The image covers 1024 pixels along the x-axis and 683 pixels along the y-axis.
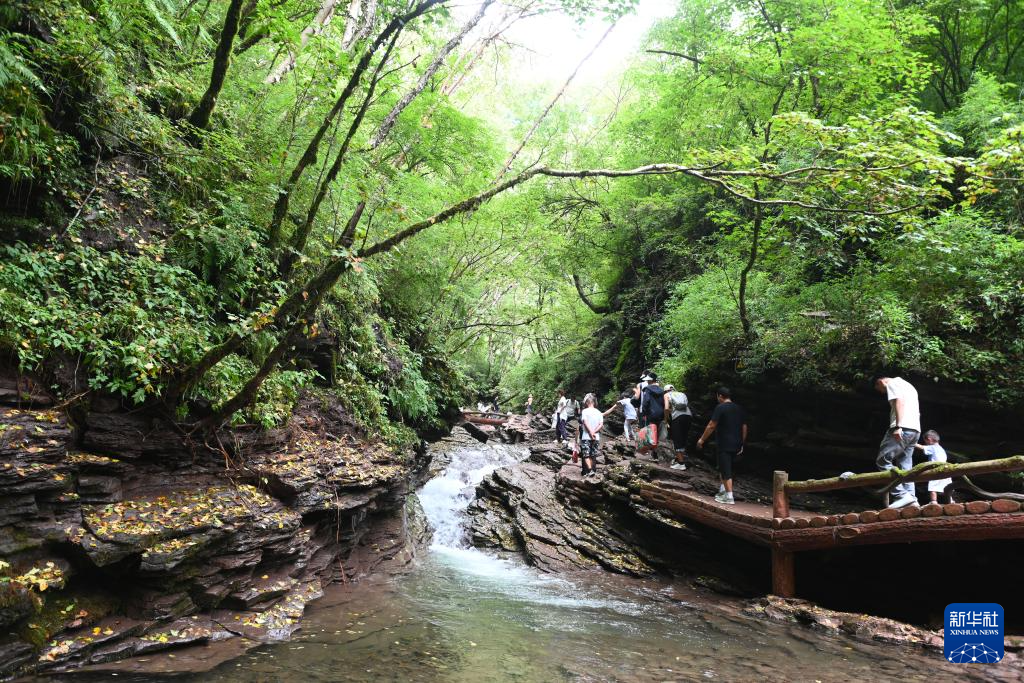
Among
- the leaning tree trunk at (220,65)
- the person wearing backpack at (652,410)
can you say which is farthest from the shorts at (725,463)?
the leaning tree trunk at (220,65)

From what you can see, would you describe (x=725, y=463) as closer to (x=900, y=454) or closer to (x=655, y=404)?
(x=900, y=454)

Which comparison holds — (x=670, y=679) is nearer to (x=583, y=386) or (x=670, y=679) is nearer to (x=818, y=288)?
(x=818, y=288)

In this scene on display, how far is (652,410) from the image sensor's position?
14.3 m

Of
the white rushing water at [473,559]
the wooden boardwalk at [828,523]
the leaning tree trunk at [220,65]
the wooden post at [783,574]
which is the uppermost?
the leaning tree trunk at [220,65]

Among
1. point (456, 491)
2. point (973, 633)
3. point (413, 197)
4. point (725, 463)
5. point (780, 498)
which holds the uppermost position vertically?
point (413, 197)

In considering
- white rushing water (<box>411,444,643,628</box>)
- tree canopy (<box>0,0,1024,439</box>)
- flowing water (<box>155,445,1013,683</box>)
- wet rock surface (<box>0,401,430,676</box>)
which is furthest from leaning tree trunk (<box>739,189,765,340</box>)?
wet rock surface (<box>0,401,430,676</box>)

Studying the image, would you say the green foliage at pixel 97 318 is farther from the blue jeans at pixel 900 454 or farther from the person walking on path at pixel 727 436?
the blue jeans at pixel 900 454

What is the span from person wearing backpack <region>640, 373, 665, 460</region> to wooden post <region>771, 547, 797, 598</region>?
17.8ft

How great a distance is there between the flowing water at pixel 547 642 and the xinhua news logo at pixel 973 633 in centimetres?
26

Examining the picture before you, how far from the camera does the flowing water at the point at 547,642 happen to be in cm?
535

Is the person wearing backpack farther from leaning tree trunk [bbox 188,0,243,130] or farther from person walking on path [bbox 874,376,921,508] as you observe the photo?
leaning tree trunk [bbox 188,0,243,130]

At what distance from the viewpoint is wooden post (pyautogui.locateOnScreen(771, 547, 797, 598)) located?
344 inches

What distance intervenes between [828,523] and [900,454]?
157 centimetres

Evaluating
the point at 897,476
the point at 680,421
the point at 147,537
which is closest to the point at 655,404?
the point at 680,421
